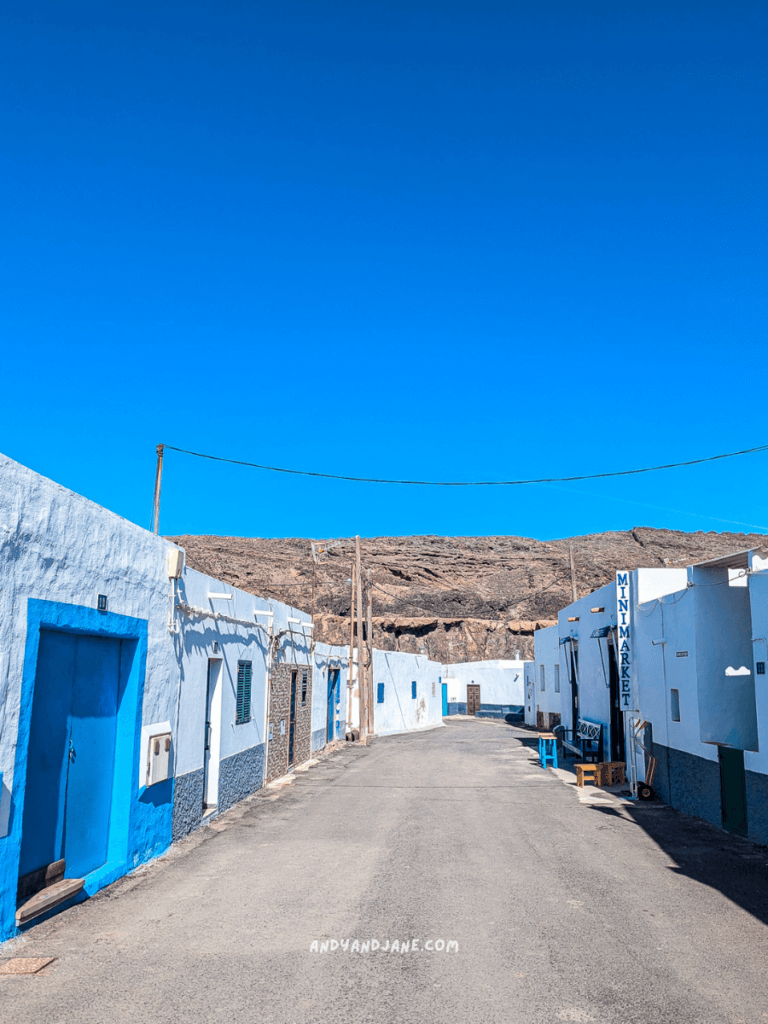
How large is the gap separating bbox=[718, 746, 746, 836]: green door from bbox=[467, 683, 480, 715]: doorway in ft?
141

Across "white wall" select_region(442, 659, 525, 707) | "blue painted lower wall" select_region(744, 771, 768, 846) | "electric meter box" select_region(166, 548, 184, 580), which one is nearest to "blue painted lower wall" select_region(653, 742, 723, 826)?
"blue painted lower wall" select_region(744, 771, 768, 846)

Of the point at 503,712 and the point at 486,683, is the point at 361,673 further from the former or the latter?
the point at 486,683

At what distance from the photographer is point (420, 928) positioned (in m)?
6.69

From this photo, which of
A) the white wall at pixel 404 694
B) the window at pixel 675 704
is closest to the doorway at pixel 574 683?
the white wall at pixel 404 694

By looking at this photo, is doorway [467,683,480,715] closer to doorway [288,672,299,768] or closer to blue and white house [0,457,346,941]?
doorway [288,672,299,768]

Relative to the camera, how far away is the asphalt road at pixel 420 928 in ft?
16.8

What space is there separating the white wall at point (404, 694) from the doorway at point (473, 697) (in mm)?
8809

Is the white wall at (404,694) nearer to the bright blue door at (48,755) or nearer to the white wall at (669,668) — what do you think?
the white wall at (669,668)

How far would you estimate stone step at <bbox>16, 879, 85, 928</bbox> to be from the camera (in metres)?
6.35

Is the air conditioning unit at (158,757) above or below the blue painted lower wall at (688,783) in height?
above

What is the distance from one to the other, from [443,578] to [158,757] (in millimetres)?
76401

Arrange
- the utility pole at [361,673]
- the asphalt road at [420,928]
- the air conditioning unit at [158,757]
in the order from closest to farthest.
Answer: the asphalt road at [420,928] → the air conditioning unit at [158,757] → the utility pole at [361,673]

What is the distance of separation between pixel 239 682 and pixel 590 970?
29.5ft

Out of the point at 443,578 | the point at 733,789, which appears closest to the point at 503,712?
the point at 733,789
